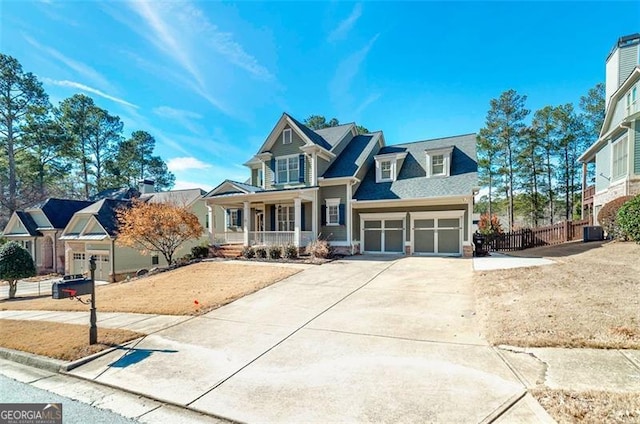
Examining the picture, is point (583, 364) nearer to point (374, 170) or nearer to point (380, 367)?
point (380, 367)

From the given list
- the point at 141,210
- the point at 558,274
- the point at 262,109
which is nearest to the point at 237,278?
the point at 141,210

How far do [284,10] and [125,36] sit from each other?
5.50m

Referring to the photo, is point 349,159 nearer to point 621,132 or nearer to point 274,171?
point 274,171

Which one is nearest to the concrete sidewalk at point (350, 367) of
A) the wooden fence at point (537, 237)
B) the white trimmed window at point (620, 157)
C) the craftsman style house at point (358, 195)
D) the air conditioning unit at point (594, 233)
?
the craftsman style house at point (358, 195)

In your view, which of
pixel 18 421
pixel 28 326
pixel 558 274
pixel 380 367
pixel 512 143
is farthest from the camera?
pixel 512 143

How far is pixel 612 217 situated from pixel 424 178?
9.36 metres

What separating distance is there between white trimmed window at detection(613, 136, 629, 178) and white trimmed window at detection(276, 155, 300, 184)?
18.2 metres

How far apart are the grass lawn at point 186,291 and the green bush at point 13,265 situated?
17.9 feet

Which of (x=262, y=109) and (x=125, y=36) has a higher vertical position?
(x=262, y=109)

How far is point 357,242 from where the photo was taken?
16.5m

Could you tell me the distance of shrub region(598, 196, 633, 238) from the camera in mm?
13291

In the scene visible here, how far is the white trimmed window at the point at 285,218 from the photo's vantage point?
17531mm

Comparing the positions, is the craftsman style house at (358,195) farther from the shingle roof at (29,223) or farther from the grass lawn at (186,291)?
the shingle roof at (29,223)

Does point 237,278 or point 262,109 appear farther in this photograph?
point 262,109
